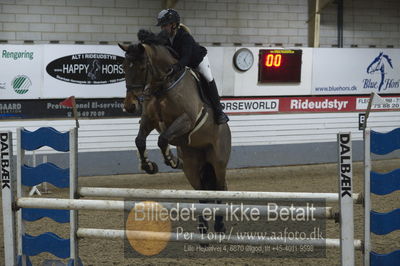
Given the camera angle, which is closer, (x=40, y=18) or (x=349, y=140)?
(x=349, y=140)

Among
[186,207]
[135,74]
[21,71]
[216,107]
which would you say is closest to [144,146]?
[135,74]

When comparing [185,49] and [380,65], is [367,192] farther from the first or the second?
[380,65]

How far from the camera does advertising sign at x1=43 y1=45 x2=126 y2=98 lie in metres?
8.08

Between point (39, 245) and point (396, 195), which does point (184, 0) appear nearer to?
point (396, 195)

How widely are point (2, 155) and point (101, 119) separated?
4.99m

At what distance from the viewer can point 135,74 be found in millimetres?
4199

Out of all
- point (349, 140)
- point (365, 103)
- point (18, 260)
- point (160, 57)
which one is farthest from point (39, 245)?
point (365, 103)

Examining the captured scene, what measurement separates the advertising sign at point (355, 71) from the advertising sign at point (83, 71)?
3.33 meters

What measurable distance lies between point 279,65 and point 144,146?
17.6ft

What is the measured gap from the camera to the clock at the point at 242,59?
902cm

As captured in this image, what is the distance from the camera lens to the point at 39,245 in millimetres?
3752

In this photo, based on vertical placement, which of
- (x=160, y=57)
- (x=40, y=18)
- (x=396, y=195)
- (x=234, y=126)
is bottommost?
(x=396, y=195)

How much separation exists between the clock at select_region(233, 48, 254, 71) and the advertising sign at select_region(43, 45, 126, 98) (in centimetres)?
183

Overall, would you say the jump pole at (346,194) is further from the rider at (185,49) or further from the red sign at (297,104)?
the red sign at (297,104)
